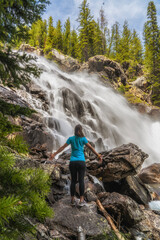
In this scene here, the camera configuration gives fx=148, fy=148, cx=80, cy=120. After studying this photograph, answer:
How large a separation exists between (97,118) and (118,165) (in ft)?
46.4

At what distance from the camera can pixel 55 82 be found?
973 inches

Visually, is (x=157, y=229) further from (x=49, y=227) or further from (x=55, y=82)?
(x=55, y=82)

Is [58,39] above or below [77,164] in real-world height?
above

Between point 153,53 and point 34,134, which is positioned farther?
point 153,53

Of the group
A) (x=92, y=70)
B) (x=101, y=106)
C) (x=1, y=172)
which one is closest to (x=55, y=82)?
(x=101, y=106)

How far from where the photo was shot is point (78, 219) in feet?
11.9

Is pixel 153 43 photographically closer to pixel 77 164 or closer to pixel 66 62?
pixel 66 62

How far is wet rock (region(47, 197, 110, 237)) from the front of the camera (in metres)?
Answer: 3.37

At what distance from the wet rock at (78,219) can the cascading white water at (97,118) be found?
7.67 meters

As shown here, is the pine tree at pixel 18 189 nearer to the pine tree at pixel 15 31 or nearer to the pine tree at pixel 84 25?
the pine tree at pixel 15 31

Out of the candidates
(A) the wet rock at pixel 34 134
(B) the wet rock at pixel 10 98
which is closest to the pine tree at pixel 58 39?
(B) the wet rock at pixel 10 98

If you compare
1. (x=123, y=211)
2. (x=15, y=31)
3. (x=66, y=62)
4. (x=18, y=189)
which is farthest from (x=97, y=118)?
(x=66, y=62)

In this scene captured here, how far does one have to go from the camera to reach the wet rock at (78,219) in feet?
11.1

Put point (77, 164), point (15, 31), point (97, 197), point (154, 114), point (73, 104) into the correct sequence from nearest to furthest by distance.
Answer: point (15, 31) < point (77, 164) < point (97, 197) < point (73, 104) < point (154, 114)
